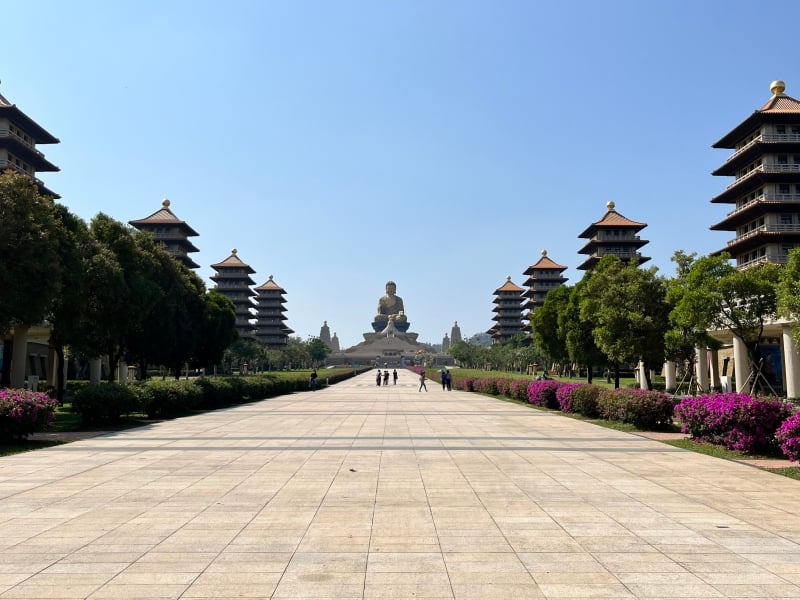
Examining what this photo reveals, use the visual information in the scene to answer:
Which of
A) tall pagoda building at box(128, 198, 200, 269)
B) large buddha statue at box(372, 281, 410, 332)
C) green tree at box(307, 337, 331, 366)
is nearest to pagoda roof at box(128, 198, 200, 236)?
tall pagoda building at box(128, 198, 200, 269)

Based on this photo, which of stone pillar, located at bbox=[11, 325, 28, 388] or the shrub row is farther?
stone pillar, located at bbox=[11, 325, 28, 388]

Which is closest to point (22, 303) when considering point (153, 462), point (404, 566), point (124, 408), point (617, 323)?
point (124, 408)

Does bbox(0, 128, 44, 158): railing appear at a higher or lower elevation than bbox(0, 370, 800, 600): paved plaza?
higher

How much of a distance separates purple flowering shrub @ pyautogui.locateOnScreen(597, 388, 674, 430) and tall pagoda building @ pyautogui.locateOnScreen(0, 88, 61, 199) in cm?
3806

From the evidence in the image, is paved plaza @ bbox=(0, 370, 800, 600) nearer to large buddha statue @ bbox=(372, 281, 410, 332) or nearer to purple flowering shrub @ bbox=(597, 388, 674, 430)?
purple flowering shrub @ bbox=(597, 388, 674, 430)

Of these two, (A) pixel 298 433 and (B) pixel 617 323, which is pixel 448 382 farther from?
(A) pixel 298 433

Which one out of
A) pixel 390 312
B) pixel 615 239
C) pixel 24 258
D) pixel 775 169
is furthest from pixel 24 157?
pixel 390 312

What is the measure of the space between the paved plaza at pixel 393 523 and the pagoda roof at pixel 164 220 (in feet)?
226

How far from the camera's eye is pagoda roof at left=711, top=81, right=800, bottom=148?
42.9 metres

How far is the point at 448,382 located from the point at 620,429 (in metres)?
29.2

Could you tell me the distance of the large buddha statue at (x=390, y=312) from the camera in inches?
6590

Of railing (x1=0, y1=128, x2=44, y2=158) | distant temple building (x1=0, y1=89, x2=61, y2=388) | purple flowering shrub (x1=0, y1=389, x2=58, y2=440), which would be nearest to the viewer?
purple flowering shrub (x1=0, y1=389, x2=58, y2=440)

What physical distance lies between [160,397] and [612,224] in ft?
209

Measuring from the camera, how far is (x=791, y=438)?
10484 mm
